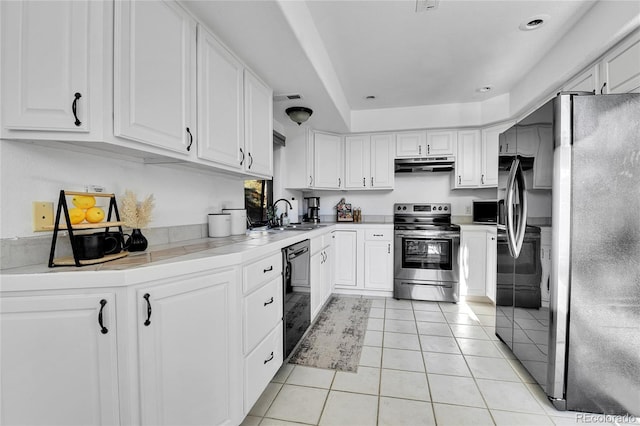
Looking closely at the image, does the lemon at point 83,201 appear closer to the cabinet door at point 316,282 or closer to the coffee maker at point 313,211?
the cabinet door at point 316,282

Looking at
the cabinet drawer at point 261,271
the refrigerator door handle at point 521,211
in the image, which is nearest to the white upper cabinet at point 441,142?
the refrigerator door handle at point 521,211

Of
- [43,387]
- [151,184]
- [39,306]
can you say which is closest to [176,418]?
[43,387]

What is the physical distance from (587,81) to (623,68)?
37 centimetres

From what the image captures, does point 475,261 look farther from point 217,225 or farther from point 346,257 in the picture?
point 217,225

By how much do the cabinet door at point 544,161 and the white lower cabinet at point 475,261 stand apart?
187 cm

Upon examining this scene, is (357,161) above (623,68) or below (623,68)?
below

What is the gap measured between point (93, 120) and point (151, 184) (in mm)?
661

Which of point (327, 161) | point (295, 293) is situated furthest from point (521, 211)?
point (327, 161)

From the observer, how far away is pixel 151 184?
173 cm

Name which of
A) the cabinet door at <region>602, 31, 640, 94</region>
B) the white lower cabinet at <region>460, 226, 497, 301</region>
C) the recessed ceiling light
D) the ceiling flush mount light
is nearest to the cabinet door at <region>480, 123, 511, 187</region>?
the white lower cabinet at <region>460, 226, 497, 301</region>

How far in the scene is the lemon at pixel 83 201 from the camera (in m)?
1.18

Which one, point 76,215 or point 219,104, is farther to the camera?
point 219,104

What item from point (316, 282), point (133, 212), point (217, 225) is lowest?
point (316, 282)

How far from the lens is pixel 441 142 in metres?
3.90
